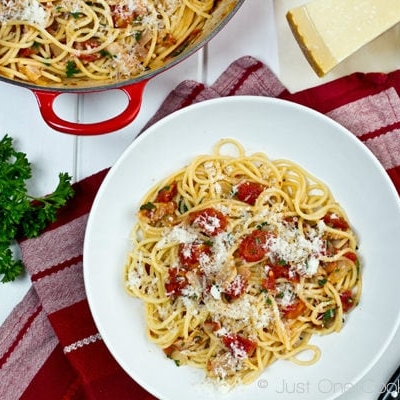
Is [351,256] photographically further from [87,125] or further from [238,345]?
[87,125]

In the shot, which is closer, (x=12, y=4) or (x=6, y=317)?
(x=12, y=4)

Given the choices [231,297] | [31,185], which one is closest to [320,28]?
[231,297]

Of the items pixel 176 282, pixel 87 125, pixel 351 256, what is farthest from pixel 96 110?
pixel 351 256

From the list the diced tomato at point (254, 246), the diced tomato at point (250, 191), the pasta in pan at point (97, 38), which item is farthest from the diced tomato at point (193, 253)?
the pasta in pan at point (97, 38)

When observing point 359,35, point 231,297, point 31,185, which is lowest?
point 231,297

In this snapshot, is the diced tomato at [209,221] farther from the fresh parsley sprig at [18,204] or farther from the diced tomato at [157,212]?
the fresh parsley sprig at [18,204]

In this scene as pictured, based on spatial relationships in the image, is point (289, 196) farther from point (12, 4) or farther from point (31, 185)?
point (12, 4)

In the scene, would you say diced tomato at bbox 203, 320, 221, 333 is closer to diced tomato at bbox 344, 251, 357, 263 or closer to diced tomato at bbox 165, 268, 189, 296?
diced tomato at bbox 165, 268, 189, 296
